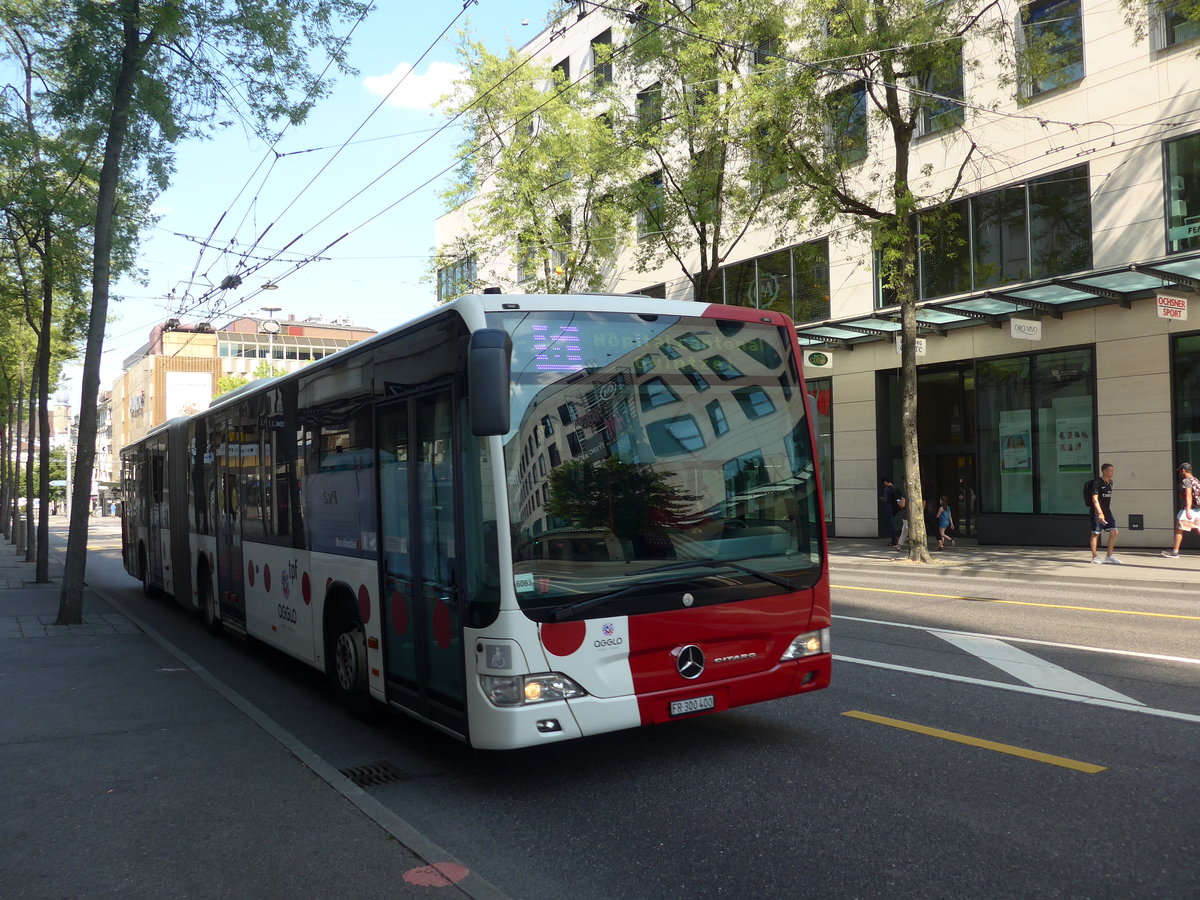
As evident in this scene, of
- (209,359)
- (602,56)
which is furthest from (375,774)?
(209,359)

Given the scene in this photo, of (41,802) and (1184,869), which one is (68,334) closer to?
(41,802)

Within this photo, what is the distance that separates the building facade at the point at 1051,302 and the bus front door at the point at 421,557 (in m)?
12.6

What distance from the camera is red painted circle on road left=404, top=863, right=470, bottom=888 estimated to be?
13.8 ft

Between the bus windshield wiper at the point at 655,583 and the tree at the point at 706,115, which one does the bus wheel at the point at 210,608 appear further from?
the tree at the point at 706,115

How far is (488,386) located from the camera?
498 centimetres

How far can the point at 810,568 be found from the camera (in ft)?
20.0

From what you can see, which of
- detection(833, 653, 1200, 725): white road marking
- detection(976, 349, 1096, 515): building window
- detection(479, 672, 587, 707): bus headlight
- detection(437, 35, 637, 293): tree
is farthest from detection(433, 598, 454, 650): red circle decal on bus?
detection(437, 35, 637, 293): tree

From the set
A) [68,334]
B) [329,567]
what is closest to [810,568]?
[329,567]

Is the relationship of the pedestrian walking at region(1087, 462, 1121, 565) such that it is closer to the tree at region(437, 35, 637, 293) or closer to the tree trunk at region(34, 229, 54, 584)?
the tree at region(437, 35, 637, 293)

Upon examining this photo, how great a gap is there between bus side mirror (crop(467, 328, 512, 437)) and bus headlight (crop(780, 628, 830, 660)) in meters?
2.35

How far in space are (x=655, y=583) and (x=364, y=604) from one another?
249 cm

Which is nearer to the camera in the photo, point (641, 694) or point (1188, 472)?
point (641, 694)

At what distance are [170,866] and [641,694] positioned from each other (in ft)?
8.01

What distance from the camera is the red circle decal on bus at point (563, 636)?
5219mm
